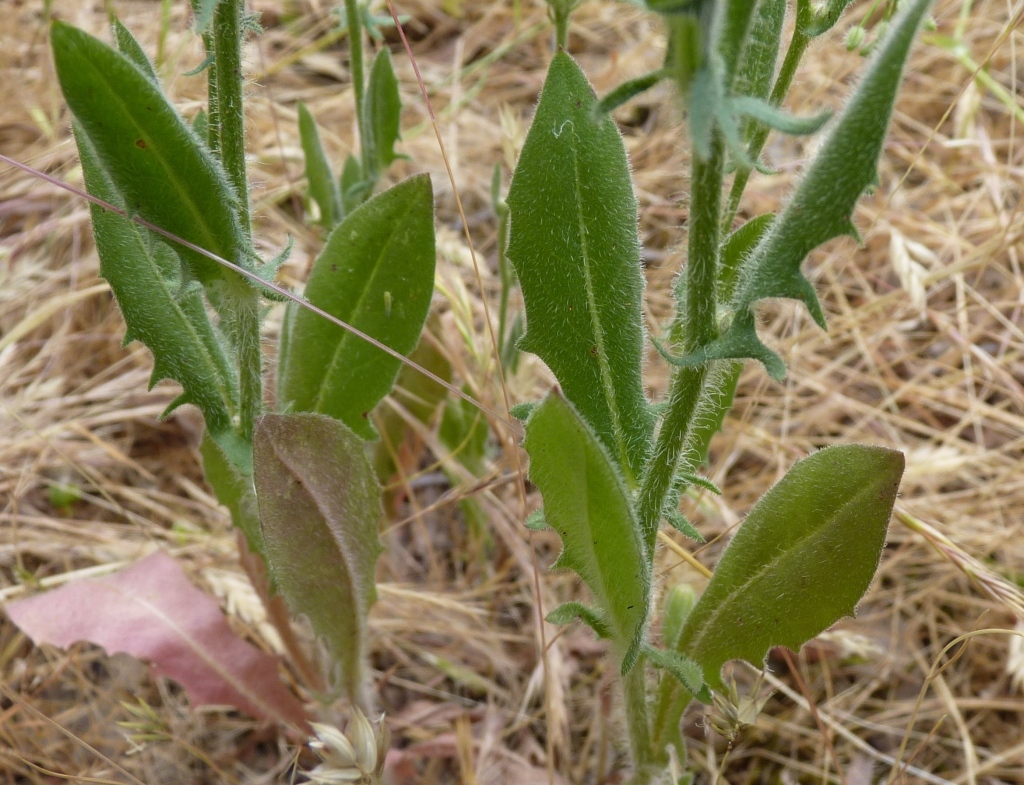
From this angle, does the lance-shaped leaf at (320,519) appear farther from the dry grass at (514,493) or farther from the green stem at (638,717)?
the green stem at (638,717)

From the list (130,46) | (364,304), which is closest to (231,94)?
(130,46)

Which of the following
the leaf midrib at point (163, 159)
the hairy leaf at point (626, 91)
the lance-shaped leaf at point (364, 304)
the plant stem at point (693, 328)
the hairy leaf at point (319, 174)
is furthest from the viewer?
the hairy leaf at point (319, 174)

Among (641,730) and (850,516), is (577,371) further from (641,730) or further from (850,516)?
(641,730)

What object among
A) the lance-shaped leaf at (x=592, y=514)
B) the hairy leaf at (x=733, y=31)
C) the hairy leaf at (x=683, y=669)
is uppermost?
the hairy leaf at (x=733, y=31)

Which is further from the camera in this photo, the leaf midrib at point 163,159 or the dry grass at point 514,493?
the dry grass at point 514,493

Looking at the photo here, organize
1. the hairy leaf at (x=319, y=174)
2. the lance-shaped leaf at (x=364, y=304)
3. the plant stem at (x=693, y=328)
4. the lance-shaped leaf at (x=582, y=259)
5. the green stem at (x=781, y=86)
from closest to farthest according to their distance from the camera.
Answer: the plant stem at (x=693, y=328) → the lance-shaped leaf at (x=582, y=259) → the green stem at (x=781, y=86) → the lance-shaped leaf at (x=364, y=304) → the hairy leaf at (x=319, y=174)

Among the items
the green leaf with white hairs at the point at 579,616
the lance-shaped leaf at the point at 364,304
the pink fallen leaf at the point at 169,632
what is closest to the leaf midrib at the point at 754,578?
the green leaf with white hairs at the point at 579,616

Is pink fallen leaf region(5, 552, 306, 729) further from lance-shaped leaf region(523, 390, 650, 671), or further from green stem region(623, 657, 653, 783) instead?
lance-shaped leaf region(523, 390, 650, 671)
